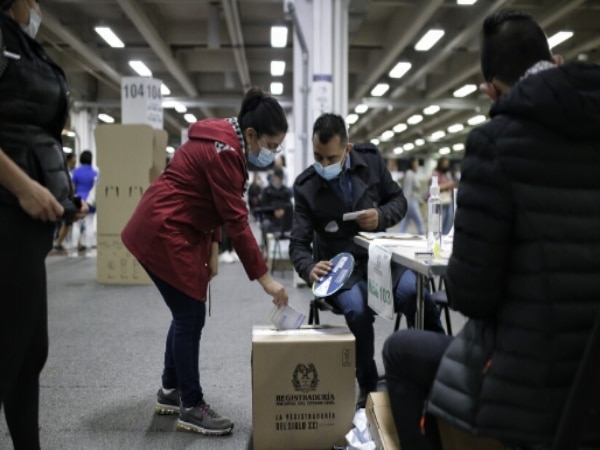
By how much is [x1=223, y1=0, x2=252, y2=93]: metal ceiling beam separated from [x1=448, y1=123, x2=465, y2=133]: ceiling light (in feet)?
29.5

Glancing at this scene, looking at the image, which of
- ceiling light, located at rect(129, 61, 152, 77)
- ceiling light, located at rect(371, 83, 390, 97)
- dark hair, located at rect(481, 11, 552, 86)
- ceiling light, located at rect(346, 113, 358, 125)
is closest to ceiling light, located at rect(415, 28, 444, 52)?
A: ceiling light, located at rect(371, 83, 390, 97)

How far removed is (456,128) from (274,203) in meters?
13.3

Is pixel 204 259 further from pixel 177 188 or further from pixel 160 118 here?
pixel 160 118

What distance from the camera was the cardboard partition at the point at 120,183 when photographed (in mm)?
4684

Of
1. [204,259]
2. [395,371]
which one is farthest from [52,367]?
[395,371]

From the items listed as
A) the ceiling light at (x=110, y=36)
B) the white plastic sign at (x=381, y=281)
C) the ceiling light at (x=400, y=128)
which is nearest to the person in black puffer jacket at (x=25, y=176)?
the white plastic sign at (x=381, y=281)

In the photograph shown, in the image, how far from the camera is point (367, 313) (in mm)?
1861

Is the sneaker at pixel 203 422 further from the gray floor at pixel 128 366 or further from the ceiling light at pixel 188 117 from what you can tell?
the ceiling light at pixel 188 117

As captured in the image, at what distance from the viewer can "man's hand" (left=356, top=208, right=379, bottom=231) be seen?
2008mm

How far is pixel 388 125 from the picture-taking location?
1694 cm

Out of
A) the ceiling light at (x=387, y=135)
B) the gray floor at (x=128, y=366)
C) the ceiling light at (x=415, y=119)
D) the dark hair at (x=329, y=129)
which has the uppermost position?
the ceiling light at (x=387, y=135)

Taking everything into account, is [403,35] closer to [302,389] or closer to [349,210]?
[349,210]

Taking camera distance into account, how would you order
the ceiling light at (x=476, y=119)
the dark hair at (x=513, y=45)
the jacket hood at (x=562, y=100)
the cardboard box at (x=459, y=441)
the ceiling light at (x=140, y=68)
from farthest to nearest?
1. the ceiling light at (x=476, y=119)
2. the ceiling light at (x=140, y=68)
3. the cardboard box at (x=459, y=441)
4. the dark hair at (x=513, y=45)
5. the jacket hood at (x=562, y=100)

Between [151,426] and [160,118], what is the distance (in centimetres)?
459
